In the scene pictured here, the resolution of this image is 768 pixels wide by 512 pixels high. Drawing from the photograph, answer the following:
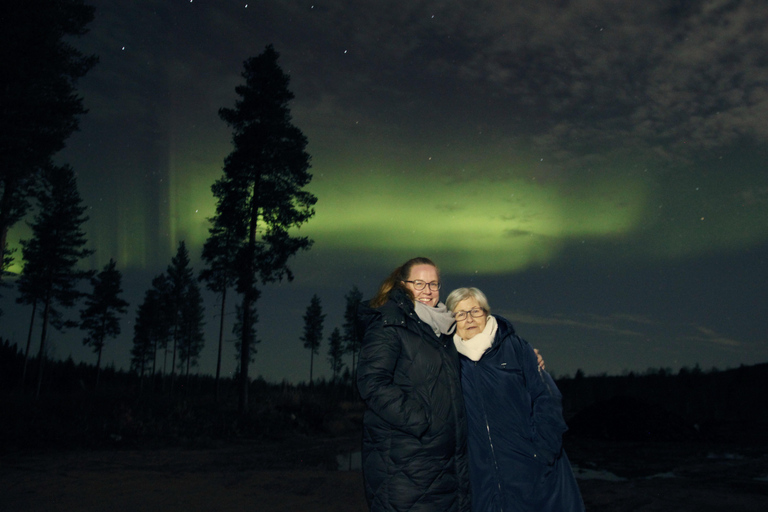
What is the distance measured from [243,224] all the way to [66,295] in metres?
21.6

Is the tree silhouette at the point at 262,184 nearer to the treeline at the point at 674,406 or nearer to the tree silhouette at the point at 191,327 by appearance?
the treeline at the point at 674,406

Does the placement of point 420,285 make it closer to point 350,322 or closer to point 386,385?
point 386,385

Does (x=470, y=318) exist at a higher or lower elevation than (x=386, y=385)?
higher

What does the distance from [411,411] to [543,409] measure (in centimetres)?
90

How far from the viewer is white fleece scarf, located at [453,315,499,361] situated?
11.2 ft

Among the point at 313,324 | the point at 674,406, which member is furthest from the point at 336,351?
the point at 674,406

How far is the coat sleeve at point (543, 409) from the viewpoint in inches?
124

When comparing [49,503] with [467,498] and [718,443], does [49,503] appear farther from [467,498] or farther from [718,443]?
[718,443]

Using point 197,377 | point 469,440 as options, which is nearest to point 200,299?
point 197,377

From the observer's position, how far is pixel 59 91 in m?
16.9

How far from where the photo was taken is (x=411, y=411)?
112 inches

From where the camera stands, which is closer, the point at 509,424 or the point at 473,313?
the point at 509,424

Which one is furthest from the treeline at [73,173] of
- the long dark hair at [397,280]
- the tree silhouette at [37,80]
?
the long dark hair at [397,280]

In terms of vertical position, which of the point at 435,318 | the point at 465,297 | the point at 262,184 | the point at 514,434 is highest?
the point at 262,184
